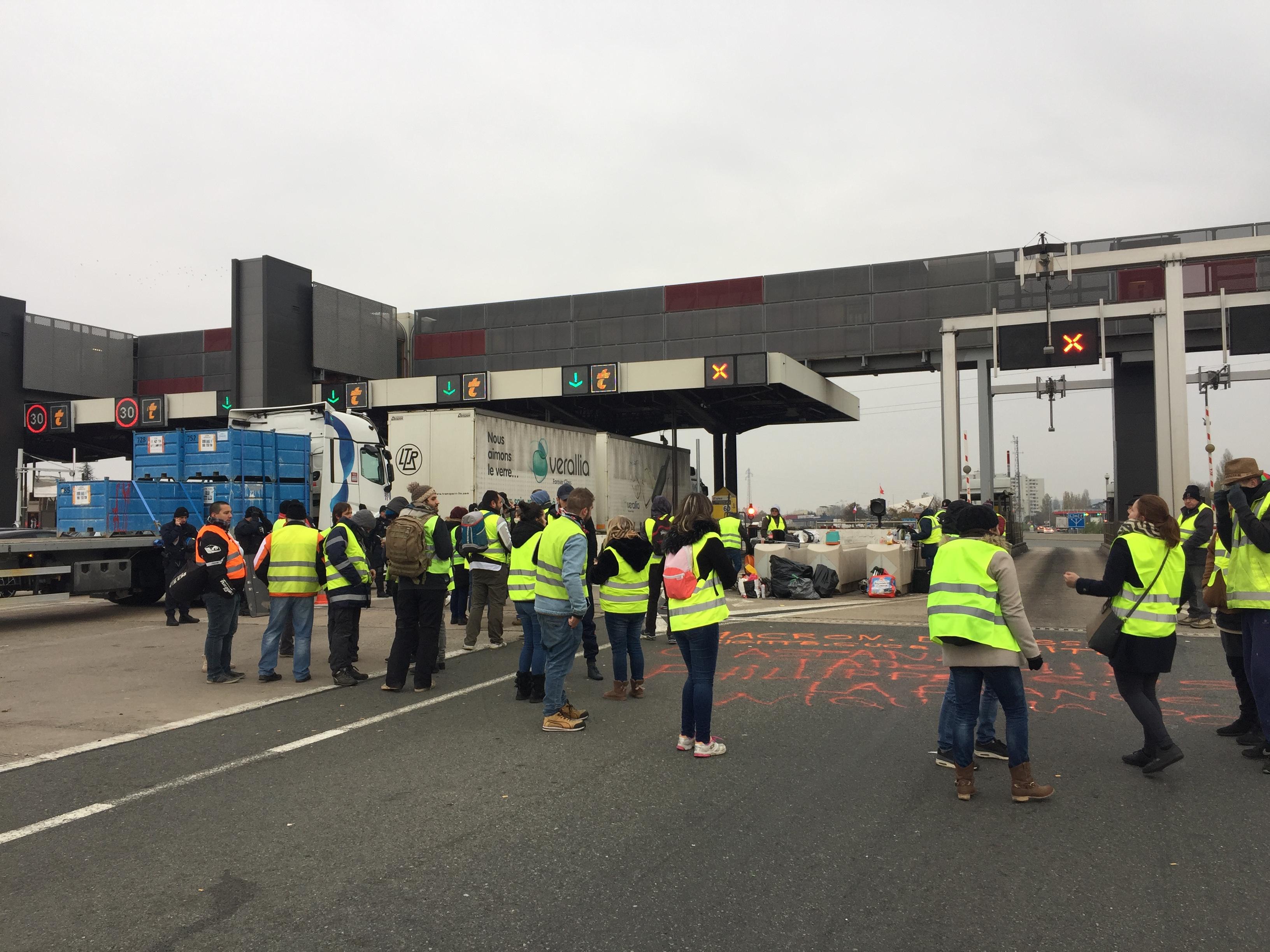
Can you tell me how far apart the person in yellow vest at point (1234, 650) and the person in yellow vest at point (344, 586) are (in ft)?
22.8

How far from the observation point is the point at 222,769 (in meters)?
5.69

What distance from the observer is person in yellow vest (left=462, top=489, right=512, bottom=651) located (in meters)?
10.1

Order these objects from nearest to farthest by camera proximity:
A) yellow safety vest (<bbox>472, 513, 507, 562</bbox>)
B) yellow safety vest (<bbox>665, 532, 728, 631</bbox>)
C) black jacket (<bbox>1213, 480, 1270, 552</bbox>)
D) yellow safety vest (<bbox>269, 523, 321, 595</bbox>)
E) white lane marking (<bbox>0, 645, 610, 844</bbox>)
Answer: white lane marking (<bbox>0, 645, 610, 844</bbox>), black jacket (<bbox>1213, 480, 1270, 552</bbox>), yellow safety vest (<bbox>665, 532, 728, 631</bbox>), yellow safety vest (<bbox>269, 523, 321, 595</bbox>), yellow safety vest (<bbox>472, 513, 507, 562</bbox>)

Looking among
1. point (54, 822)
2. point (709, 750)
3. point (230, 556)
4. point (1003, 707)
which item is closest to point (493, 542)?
point (230, 556)

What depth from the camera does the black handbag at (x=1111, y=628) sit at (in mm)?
5316

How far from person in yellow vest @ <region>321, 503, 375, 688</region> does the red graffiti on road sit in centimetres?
292

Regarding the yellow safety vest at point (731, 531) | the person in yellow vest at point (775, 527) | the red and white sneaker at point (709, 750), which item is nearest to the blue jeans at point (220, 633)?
the red and white sneaker at point (709, 750)

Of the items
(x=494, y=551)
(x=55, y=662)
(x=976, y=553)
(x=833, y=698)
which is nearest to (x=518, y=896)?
(x=976, y=553)

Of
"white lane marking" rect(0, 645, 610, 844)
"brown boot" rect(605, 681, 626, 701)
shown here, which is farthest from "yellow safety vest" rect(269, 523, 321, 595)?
"brown boot" rect(605, 681, 626, 701)

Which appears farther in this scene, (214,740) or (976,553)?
(214,740)

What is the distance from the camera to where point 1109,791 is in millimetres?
5055

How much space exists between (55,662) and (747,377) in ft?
66.9

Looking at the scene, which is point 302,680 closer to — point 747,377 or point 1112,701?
point 1112,701

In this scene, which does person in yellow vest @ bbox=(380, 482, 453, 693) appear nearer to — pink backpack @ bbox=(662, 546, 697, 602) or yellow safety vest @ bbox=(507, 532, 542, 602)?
yellow safety vest @ bbox=(507, 532, 542, 602)
